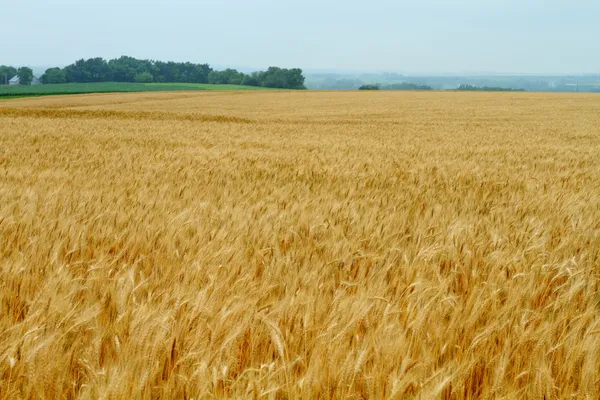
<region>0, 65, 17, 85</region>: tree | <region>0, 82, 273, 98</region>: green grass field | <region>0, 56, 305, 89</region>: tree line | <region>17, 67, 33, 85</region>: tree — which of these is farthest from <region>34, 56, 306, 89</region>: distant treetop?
<region>0, 82, 273, 98</region>: green grass field

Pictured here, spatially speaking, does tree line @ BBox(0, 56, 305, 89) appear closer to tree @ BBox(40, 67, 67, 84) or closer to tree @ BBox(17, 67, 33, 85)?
tree @ BBox(40, 67, 67, 84)

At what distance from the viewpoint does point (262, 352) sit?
5.02 feet

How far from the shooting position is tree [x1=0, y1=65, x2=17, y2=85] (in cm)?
11419

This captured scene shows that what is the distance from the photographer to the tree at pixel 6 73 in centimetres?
11419

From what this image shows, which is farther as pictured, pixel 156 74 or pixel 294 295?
pixel 156 74

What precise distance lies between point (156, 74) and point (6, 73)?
31402mm

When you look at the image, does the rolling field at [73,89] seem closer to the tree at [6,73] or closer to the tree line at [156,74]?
the tree line at [156,74]

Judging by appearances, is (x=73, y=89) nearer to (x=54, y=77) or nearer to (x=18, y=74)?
(x=54, y=77)

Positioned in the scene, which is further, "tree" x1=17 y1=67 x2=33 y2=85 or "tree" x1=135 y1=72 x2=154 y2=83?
"tree" x1=17 y1=67 x2=33 y2=85

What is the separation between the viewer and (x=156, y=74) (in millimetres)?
116188

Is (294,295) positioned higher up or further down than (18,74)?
further down

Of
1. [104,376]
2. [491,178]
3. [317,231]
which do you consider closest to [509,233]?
[317,231]

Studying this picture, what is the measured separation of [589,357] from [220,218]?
2.27m

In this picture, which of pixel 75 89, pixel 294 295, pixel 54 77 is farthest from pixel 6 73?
pixel 294 295
